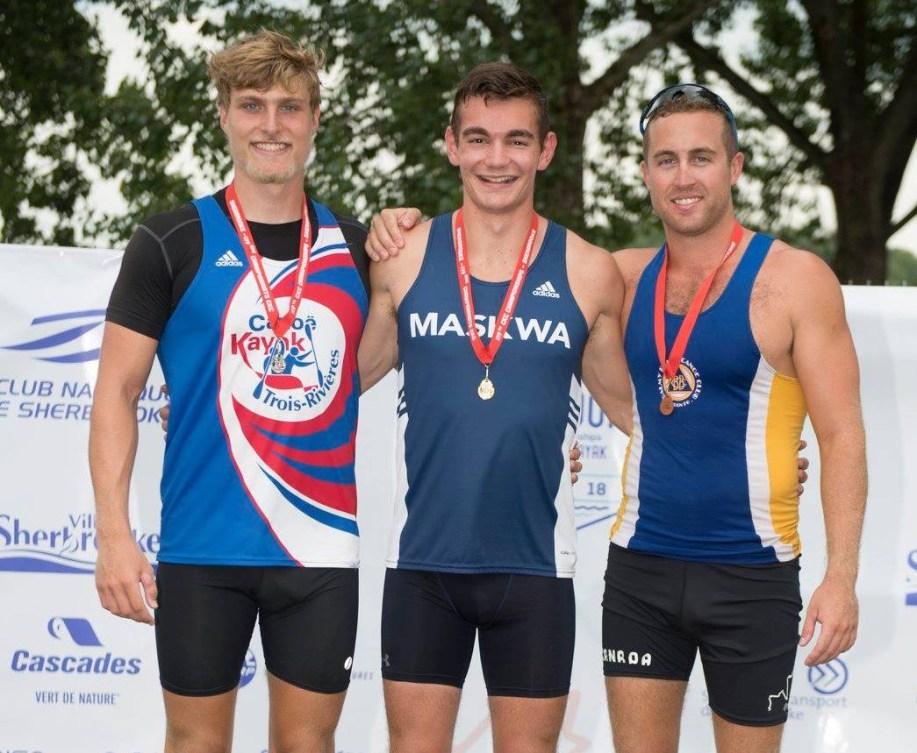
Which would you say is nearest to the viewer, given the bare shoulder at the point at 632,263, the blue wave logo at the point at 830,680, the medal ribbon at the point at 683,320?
the medal ribbon at the point at 683,320

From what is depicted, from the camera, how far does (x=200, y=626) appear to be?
11.7 ft

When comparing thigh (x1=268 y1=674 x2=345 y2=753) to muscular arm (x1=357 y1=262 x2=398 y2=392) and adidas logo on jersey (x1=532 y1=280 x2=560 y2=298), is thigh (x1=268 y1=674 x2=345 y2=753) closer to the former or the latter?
muscular arm (x1=357 y1=262 x2=398 y2=392)

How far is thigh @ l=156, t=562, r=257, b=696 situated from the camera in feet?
11.7

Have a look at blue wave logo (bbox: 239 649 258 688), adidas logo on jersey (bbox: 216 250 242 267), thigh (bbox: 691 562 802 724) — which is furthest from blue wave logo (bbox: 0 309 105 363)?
thigh (bbox: 691 562 802 724)

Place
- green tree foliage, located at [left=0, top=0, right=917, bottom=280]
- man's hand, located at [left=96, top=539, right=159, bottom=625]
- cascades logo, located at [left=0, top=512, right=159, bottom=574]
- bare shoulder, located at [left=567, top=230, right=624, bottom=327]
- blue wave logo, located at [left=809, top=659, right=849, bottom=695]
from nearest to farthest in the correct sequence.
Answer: man's hand, located at [left=96, top=539, right=159, bottom=625]
bare shoulder, located at [left=567, top=230, right=624, bottom=327]
cascades logo, located at [left=0, top=512, right=159, bottom=574]
blue wave logo, located at [left=809, top=659, right=849, bottom=695]
green tree foliage, located at [left=0, top=0, right=917, bottom=280]

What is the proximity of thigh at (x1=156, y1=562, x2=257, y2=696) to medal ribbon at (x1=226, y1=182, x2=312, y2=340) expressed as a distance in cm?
73

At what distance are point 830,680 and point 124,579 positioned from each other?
3244mm

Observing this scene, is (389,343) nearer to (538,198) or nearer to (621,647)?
(621,647)

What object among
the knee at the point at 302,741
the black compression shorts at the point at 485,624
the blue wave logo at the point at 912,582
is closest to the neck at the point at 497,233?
the black compression shorts at the point at 485,624

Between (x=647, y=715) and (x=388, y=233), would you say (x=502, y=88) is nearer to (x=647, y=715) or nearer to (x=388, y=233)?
(x=388, y=233)

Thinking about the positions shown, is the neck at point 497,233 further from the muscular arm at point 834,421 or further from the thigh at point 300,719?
the thigh at point 300,719

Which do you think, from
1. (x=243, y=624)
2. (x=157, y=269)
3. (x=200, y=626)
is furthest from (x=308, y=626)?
(x=157, y=269)

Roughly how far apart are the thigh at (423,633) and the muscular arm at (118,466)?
72 centimetres

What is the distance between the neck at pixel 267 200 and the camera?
377cm
